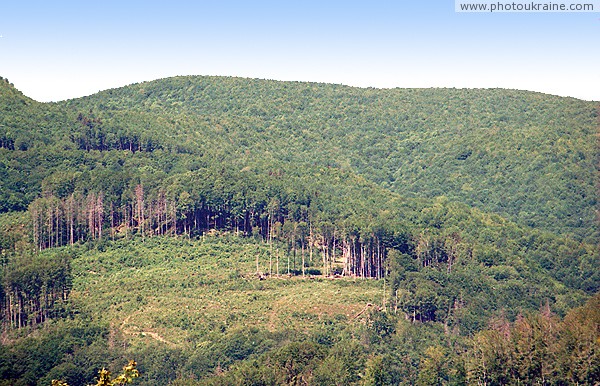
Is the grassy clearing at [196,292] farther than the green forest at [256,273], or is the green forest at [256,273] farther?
the grassy clearing at [196,292]

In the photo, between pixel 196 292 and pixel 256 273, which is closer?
pixel 196 292

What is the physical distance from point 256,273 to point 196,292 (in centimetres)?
1045

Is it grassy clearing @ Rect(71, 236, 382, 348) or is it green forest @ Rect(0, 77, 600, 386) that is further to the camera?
grassy clearing @ Rect(71, 236, 382, 348)

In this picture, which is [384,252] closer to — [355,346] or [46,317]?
[355,346]

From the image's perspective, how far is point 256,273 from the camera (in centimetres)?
11550

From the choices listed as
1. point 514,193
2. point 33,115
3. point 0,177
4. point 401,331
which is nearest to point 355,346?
point 401,331

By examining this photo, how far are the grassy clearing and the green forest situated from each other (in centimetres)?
31

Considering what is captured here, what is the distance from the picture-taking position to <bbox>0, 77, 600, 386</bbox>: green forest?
80.2 meters

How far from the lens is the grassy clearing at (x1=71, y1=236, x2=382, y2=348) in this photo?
318 feet

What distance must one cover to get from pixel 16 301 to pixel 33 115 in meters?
70.2

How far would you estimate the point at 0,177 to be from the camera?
133m

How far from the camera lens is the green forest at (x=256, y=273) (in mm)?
80188

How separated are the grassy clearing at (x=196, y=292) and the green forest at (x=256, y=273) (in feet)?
1.01

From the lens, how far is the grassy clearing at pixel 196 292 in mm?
97062
